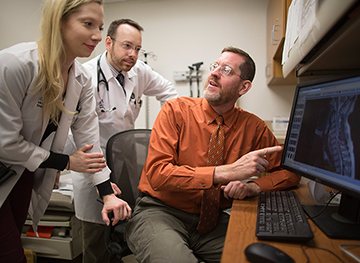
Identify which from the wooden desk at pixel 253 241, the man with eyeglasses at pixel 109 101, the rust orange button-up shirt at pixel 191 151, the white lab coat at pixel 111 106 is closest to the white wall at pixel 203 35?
the white lab coat at pixel 111 106

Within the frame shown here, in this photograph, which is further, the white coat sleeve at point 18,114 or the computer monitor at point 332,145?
the white coat sleeve at point 18,114

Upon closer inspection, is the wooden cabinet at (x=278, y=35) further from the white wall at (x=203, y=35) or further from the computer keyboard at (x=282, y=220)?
the computer keyboard at (x=282, y=220)

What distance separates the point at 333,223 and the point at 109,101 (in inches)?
58.9

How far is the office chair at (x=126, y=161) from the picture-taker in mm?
1352

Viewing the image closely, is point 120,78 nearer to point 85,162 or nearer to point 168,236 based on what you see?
point 85,162

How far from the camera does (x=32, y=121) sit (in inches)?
41.9

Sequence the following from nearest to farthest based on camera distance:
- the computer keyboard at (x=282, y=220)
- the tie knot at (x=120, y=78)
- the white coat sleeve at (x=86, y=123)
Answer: the computer keyboard at (x=282, y=220), the white coat sleeve at (x=86, y=123), the tie knot at (x=120, y=78)

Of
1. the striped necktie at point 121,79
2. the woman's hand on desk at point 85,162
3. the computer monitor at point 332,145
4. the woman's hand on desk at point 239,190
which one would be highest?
the striped necktie at point 121,79

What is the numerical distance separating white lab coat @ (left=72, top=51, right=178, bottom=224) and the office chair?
368mm

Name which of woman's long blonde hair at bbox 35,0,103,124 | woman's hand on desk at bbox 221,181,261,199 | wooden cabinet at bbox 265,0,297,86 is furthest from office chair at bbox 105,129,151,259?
wooden cabinet at bbox 265,0,297,86

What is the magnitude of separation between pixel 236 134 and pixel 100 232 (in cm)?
114

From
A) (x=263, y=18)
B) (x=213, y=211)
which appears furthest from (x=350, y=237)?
(x=263, y=18)

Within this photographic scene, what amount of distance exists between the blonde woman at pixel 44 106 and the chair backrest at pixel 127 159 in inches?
5.3

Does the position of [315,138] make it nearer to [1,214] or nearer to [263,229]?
[263,229]
